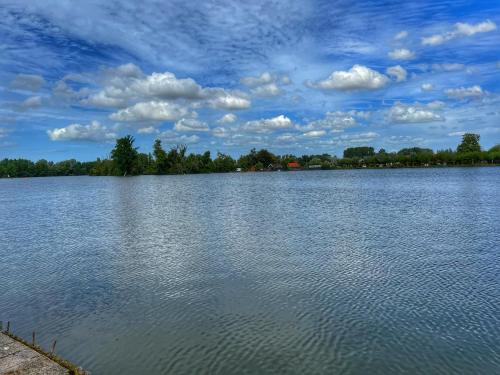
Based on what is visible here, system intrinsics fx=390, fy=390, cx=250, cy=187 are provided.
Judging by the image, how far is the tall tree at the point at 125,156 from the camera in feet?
536

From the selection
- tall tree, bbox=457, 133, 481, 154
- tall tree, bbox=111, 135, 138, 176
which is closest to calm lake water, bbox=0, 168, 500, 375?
tall tree, bbox=111, 135, 138, 176

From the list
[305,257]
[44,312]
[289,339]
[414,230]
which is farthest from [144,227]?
[289,339]

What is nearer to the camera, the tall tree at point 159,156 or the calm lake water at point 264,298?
the calm lake water at point 264,298

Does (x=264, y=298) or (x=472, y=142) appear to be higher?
(x=472, y=142)

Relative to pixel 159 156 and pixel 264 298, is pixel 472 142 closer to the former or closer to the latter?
pixel 159 156

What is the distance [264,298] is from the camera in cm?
1341

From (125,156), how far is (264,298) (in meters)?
163

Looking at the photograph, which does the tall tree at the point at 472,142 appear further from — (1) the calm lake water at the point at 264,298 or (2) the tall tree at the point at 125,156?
(1) the calm lake water at the point at 264,298

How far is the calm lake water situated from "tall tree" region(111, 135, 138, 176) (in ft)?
466

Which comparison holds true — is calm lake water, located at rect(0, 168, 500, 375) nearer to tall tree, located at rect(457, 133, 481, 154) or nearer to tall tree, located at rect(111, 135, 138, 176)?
tall tree, located at rect(111, 135, 138, 176)

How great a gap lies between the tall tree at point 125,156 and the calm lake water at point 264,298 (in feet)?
466

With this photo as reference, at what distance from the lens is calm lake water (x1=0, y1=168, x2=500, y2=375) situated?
952 centimetres

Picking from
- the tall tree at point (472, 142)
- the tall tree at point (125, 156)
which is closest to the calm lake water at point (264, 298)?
the tall tree at point (125, 156)

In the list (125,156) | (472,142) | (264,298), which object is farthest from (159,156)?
(264,298)
